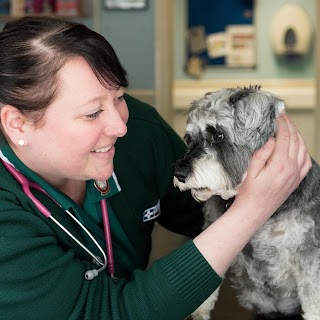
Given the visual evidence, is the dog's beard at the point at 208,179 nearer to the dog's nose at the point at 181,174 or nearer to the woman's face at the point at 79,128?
the dog's nose at the point at 181,174

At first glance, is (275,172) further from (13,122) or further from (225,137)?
(13,122)

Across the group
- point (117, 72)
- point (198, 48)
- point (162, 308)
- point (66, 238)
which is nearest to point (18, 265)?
point (66, 238)

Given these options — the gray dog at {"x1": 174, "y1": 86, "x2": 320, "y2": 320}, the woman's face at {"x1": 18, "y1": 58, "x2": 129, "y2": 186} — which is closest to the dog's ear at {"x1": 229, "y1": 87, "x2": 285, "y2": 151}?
the gray dog at {"x1": 174, "y1": 86, "x2": 320, "y2": 320}

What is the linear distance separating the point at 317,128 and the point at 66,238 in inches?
169

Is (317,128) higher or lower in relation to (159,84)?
lower

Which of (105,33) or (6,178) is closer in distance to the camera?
(6,178)

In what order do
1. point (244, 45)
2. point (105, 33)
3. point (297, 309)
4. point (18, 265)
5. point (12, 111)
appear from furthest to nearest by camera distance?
1. point (244, 45)
2. point (105, 33)
3. point (297, 309)
4. point (12, 111)
5. point (18, 265)

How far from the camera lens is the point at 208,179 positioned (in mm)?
1285

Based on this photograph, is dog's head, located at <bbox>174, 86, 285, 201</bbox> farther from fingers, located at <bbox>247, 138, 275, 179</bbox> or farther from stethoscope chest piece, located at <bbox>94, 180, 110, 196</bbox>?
stethoscope chest piece, located at <bbox>94, 180, 110, 196</bbox>

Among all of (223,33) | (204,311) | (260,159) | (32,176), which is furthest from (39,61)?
(223,33)

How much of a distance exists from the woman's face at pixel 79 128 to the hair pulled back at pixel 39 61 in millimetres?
15

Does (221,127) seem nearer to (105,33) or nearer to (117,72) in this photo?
(117,72)

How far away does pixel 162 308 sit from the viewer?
1.18m

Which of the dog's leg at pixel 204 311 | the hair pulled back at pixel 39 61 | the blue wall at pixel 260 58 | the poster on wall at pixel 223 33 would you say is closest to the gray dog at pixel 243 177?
the dog's leg at pixel 204 311
